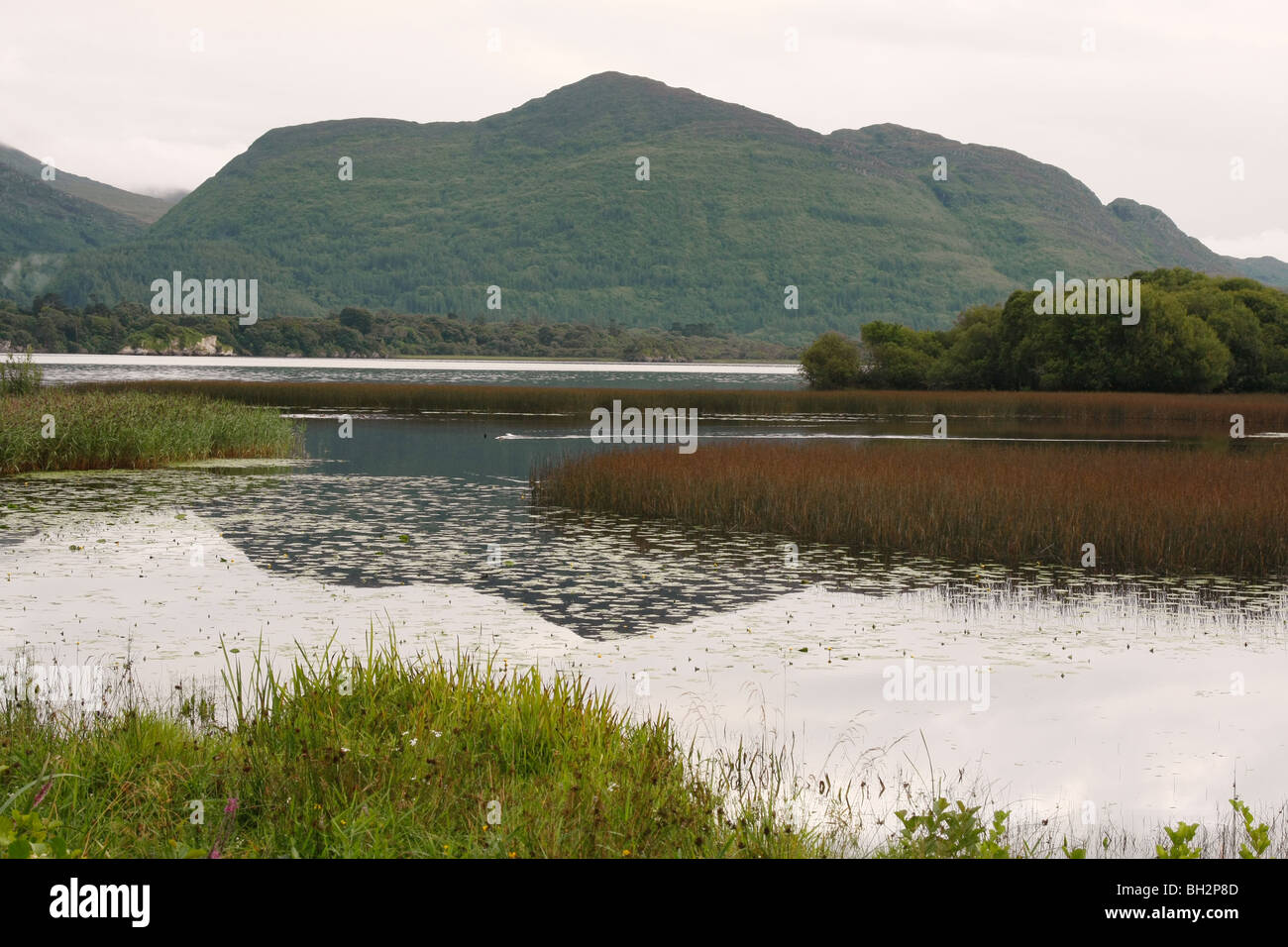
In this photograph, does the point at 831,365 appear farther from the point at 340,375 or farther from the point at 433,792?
the point at 433,792

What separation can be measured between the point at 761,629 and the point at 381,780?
26.6 feet

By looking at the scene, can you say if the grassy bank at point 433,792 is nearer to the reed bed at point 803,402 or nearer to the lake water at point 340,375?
the reed bed at point 803,402

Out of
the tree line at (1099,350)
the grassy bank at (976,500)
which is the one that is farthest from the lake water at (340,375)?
the grassy bank at (976,500)

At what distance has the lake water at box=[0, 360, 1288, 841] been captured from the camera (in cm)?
1015

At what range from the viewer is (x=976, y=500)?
24406 millimetres

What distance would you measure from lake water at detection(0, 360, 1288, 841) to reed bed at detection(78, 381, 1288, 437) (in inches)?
1655

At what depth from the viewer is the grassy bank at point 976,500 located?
21.4 m

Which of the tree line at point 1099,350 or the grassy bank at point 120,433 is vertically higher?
the tree line at point 1099,350

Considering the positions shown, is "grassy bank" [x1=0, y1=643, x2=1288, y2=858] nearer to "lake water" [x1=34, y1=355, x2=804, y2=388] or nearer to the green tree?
"lake water" [x1=34, y1=355, x2=804, y2=388]

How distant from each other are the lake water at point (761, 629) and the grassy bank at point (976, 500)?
A: 1.38 m

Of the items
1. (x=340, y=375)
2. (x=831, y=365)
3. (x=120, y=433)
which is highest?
(x=340, y=375)

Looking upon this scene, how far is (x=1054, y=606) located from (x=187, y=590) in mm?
11762

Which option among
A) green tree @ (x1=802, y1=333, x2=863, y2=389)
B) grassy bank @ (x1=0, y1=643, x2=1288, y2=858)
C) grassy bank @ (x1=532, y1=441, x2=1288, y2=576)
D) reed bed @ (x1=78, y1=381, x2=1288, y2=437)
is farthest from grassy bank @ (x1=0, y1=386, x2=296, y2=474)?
green tree @ (x1=802, y1=333, x2=863, y2=389)

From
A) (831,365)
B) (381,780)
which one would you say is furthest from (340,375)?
(381,780)
